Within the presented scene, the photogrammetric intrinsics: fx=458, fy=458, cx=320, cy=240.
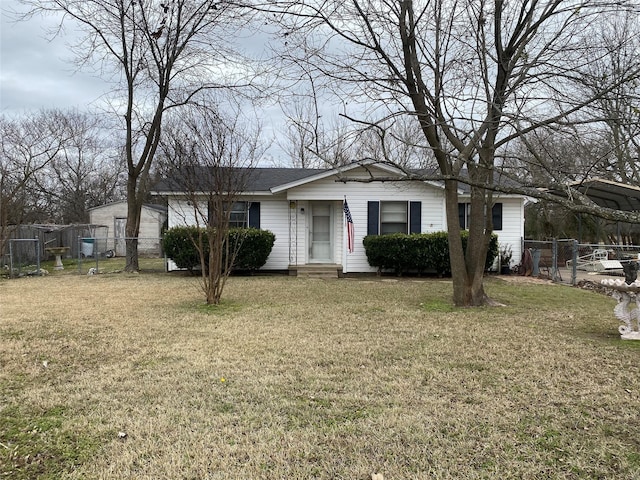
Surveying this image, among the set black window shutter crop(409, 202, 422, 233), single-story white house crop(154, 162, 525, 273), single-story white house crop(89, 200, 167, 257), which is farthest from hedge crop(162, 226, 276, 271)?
single-story white house crop(89, 200, 167, 257)

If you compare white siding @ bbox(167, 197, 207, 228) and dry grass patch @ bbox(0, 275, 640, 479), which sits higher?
white siding @ bbox(167, 197, 207, 228)

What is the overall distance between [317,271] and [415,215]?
343 centimetres

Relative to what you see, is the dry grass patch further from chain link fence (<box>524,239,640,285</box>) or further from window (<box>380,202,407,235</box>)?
window (<box>380,202,407,235</box>)

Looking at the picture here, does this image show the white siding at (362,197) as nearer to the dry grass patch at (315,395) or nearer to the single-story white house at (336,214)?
the single-story white house at (336,214)

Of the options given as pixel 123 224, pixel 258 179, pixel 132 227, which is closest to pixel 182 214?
pixel 132 227

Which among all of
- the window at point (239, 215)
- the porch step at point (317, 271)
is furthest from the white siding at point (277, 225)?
the porch step at point (317, 271)

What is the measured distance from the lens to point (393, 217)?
1406 centimetres

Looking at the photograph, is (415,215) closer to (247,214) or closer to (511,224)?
(511,224)

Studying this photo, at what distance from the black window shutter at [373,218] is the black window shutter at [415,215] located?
39.1 inches

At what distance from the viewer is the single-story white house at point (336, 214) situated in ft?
45.1

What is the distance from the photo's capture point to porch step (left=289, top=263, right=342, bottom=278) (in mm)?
13445

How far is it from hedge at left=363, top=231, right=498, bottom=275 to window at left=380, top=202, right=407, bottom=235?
626mm

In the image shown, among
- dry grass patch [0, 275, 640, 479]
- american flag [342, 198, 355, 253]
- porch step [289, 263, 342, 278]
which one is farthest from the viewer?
porch step [289, 263, 342, 278]

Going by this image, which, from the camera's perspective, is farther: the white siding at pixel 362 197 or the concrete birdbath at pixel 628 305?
the white siding at pixel 362 197
